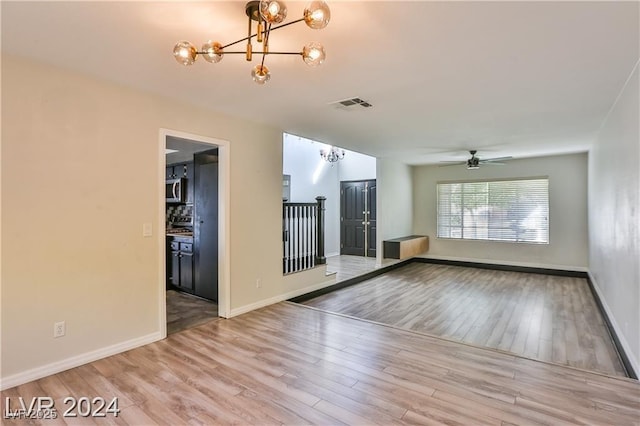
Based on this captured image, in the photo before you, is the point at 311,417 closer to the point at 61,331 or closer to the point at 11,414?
the point at 11,414

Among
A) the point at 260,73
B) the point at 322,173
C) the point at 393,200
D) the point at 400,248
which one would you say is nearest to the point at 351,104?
the point at 260,73

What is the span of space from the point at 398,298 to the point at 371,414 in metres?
3.21

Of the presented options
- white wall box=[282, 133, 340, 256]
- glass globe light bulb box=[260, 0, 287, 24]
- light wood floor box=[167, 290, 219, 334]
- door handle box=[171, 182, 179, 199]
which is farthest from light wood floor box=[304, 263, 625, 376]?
glass globe light bulb box=[260, 0, 287, 24]

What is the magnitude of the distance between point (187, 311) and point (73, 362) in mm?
1602

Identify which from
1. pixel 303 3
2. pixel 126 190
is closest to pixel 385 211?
pixel 126 190

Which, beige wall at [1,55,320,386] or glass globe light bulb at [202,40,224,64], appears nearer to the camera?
glass globe light bulb at [202,40,224,64]

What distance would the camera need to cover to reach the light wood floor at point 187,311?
151 inches

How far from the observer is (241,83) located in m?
3.01

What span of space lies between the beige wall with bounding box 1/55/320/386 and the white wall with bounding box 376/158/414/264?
15.1 ft

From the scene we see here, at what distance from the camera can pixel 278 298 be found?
→ 15.4 feet

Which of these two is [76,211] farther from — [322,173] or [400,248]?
[322,173]

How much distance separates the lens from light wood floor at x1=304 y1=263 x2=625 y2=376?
11.1ft

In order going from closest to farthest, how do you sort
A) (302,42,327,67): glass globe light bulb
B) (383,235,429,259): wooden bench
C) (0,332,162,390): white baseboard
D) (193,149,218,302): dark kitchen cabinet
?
(302,42,327,67): glass globe light bulb, (0,332,162,390): white baseboard, (193,149,218,302): dark kitchen cabinet, (383,235,429,259): wooden bench

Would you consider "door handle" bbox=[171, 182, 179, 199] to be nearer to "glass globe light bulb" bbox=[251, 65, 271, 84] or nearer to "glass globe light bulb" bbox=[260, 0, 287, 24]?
"glass globe light bulb" bbox=[251, 65, 271, 84]
